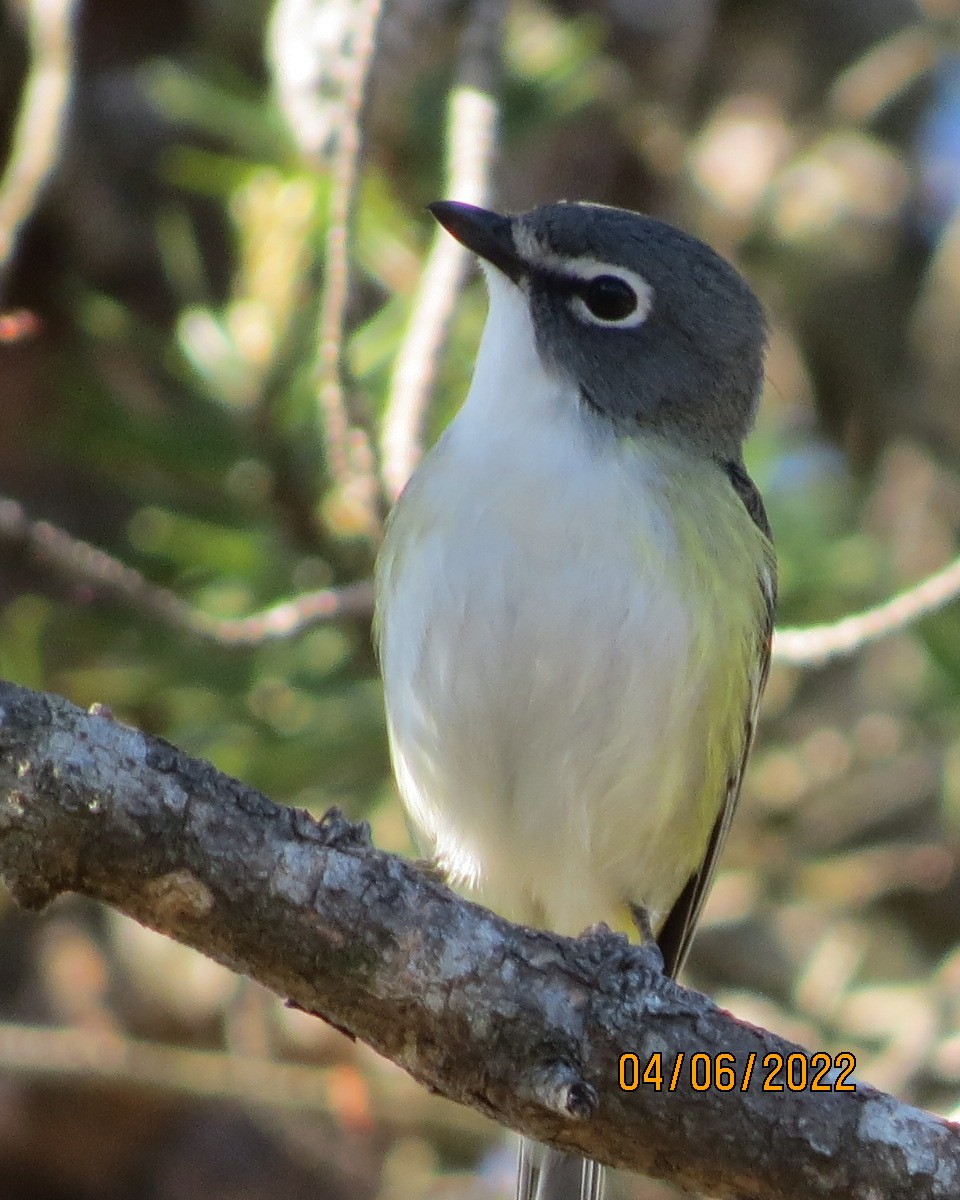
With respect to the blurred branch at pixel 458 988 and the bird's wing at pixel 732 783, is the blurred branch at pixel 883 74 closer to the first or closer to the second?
the bird's wing at pixel 732 783

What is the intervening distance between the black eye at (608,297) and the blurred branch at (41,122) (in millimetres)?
1509

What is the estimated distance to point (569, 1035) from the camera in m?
2.71

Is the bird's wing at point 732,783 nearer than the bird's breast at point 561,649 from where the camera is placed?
No

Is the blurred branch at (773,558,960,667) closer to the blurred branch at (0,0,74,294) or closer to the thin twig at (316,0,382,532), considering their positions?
the thin twig at (316,0,382,532)

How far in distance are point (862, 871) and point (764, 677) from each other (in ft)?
4.96

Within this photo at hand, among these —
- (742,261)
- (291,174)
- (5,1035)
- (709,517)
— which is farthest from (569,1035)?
(742,261)

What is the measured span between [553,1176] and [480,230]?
91.3 inches

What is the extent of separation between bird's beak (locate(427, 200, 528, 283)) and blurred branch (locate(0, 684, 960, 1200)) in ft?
5.57

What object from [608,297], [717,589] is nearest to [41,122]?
[608,297]

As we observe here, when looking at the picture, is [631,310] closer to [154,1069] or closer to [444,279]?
[444,279]

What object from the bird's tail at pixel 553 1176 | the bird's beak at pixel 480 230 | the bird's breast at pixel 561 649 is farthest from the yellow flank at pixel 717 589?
the bird's tail at pixel 553 1176

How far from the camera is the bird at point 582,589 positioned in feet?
12.4

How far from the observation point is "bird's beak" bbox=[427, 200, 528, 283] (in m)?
3.94

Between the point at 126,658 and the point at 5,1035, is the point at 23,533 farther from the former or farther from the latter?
the point at 5,1035
